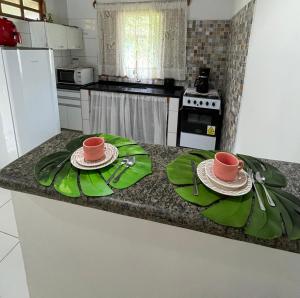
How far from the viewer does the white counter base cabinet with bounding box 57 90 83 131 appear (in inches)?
135

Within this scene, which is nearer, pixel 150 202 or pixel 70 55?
pixel 150 202

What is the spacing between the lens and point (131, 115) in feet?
10.8

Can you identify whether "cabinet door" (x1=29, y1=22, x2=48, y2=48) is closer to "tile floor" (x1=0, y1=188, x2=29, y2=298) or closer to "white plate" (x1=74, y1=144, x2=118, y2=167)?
"tile floor" (x1=0, y1=188, x2=29, y2=298)

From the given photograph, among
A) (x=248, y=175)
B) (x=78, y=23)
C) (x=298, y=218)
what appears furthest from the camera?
(x=78, y=23)

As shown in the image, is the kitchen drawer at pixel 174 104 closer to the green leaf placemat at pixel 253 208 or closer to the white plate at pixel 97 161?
the white plate at pixel 97 161

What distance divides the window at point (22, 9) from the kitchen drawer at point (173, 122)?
234cm

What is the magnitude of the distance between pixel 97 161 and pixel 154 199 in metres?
0.25

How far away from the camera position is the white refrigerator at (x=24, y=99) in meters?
2.25

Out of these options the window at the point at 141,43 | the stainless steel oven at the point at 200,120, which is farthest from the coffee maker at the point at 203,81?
the window at the point at 141,43

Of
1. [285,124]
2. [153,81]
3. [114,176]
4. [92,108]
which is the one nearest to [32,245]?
[114,176]

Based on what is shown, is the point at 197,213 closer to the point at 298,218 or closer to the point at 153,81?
the point at 298,218

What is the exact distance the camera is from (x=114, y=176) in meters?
0.73

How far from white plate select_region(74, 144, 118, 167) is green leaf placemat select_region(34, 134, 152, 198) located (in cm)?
2

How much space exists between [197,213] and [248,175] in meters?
0.24
